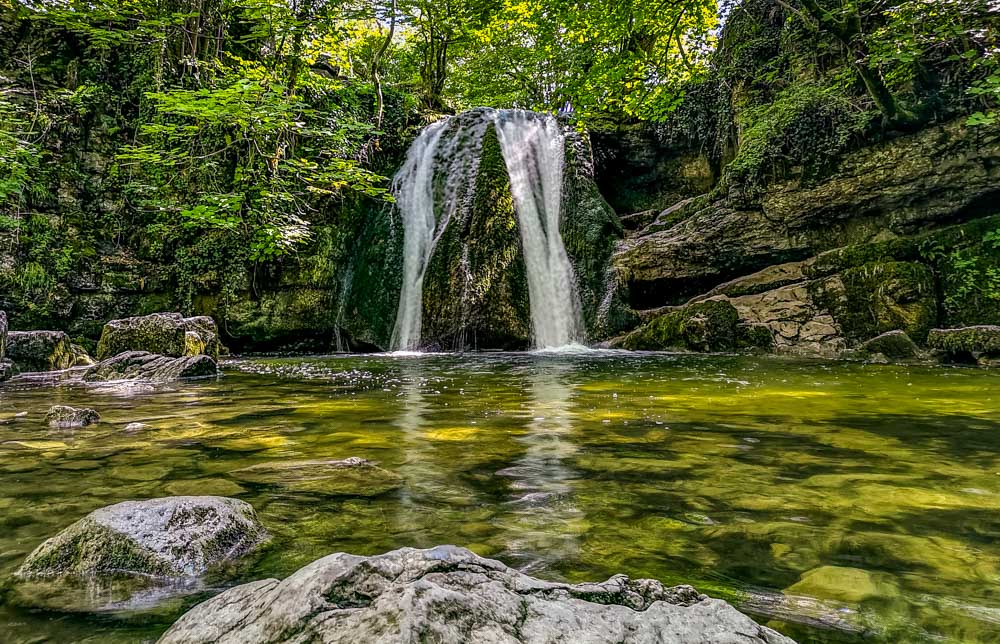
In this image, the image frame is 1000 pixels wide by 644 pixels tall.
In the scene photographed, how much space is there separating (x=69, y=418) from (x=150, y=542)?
290cm

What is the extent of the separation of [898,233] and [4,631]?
1175cm

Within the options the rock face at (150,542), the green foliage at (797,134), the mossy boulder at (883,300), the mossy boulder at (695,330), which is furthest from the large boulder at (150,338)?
the green foliage at (797,134)

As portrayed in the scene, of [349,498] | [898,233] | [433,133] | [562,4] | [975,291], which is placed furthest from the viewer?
[433,133]

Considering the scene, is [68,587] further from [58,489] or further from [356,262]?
[356,262]

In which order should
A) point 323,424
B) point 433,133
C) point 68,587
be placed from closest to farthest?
point 68,587
point 323,424
point 433,133

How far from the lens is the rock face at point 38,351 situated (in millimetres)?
7469

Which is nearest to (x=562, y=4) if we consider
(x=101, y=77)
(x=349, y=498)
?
(x=349, y=498)

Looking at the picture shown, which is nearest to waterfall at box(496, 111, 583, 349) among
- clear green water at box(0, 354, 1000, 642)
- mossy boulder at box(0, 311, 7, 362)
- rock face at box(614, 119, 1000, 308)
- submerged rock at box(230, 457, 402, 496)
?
rock face at box(614, 119, 1000, 308)

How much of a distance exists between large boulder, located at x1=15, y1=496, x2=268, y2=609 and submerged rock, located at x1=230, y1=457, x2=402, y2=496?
1.78ft

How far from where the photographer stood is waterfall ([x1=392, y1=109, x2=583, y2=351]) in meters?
11.8

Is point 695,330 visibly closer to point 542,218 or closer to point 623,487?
point 542,218

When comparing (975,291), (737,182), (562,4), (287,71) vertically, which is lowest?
(975,291)

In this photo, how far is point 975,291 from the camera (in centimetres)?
784

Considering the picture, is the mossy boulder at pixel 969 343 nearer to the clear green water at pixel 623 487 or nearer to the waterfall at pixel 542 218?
the clear green water at pixel 623 487
